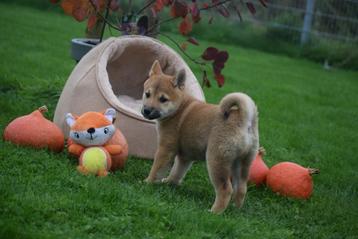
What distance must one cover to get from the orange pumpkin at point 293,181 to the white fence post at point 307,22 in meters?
9.40

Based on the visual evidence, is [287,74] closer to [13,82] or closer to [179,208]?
[13,82]

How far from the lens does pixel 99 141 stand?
182 inches

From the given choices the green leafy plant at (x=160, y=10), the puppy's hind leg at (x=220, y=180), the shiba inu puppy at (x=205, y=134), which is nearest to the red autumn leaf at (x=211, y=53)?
the green leafy plant at (x=160, y=10)

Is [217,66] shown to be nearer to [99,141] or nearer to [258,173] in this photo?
[258,173]

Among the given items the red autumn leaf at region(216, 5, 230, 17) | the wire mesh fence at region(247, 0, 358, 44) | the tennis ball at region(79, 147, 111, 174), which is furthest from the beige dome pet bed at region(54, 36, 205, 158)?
the wire mesh fence at region(247, 0, 358, 44)

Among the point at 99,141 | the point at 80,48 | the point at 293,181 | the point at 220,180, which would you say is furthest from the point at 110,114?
the point at 80,48

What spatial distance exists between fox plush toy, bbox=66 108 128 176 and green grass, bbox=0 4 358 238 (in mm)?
114

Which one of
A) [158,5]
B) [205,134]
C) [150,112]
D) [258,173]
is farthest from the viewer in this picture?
[158,5]

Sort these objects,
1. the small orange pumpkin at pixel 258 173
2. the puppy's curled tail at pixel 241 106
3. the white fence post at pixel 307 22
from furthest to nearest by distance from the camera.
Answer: the white fence post at pixel 307 22, the small orange pumpkin at pixel 258 173, the puppy's curled tail at pixel 241 106

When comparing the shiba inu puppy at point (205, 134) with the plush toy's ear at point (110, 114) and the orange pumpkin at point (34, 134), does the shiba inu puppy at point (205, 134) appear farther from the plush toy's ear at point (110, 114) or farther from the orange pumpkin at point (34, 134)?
the orange pumpkin at point (34, 134)

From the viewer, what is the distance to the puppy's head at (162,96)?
4.59 meters

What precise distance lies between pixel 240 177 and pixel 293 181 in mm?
668

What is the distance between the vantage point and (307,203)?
4.77 meters

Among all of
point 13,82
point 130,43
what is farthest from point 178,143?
point 13,82
